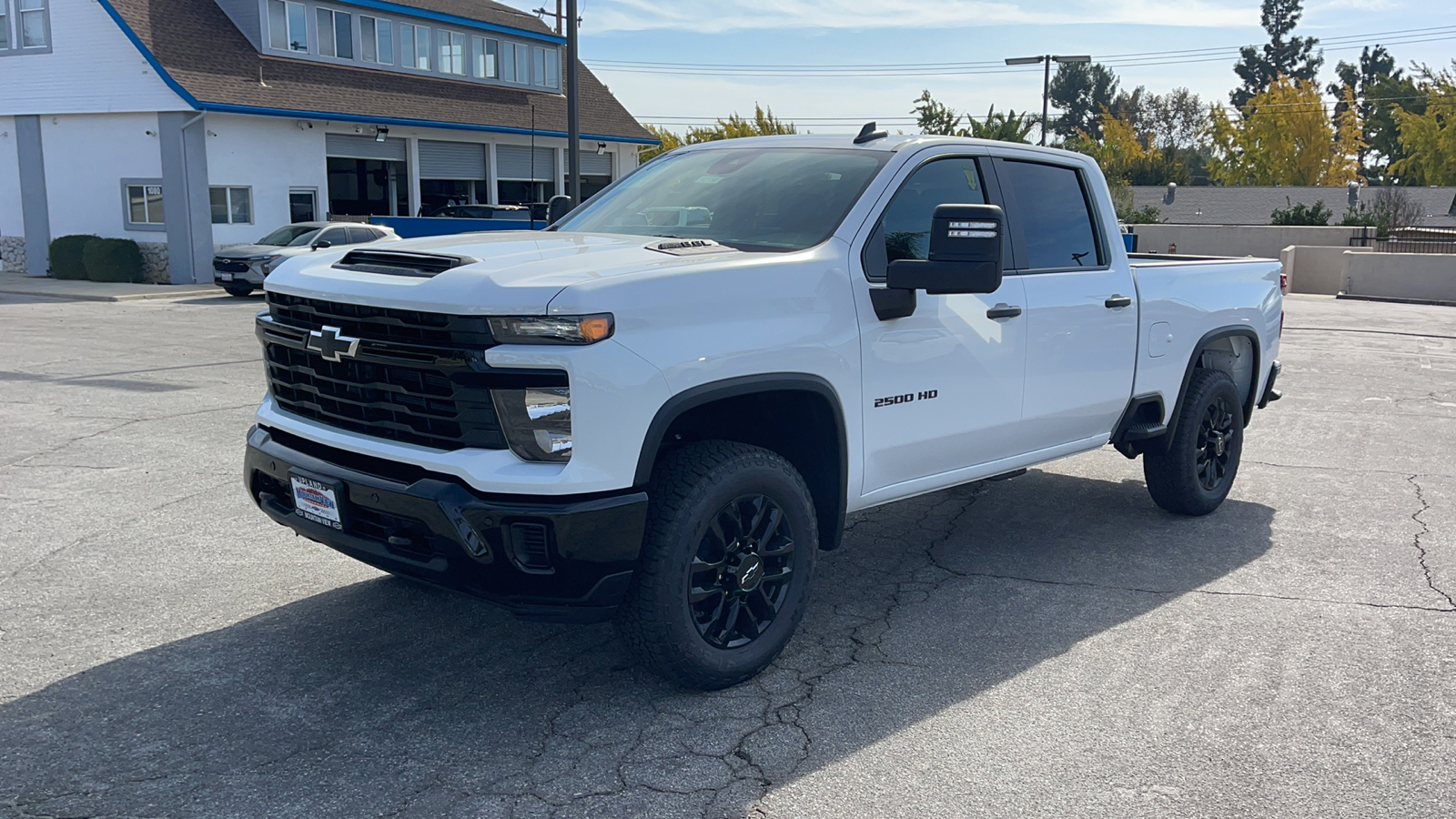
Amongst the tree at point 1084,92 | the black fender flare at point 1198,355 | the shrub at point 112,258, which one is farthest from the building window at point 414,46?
the tree at point 1084,92

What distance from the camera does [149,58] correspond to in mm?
25109

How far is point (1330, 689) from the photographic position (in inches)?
169

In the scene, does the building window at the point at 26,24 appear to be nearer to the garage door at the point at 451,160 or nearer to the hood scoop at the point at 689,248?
the garage door at the point at 451,160

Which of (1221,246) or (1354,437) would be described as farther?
(1221,246)

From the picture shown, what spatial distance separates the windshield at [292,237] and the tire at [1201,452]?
65.4 feet

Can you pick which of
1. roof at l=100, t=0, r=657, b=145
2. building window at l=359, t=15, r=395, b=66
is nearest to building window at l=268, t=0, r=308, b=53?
roof at l=100, t=0, r=657, b=145

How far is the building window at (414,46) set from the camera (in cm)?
3312

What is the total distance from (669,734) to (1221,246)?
36.8m

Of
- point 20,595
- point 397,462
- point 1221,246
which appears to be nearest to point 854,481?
point 397,462

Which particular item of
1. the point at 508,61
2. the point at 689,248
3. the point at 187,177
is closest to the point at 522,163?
the point at 508,61

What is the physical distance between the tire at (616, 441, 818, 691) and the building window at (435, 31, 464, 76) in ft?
108

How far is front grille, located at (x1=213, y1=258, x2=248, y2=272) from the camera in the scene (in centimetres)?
2258

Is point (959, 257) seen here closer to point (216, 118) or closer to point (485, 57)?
point (216, 118)

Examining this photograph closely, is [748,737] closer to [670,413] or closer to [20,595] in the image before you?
[670,413]
